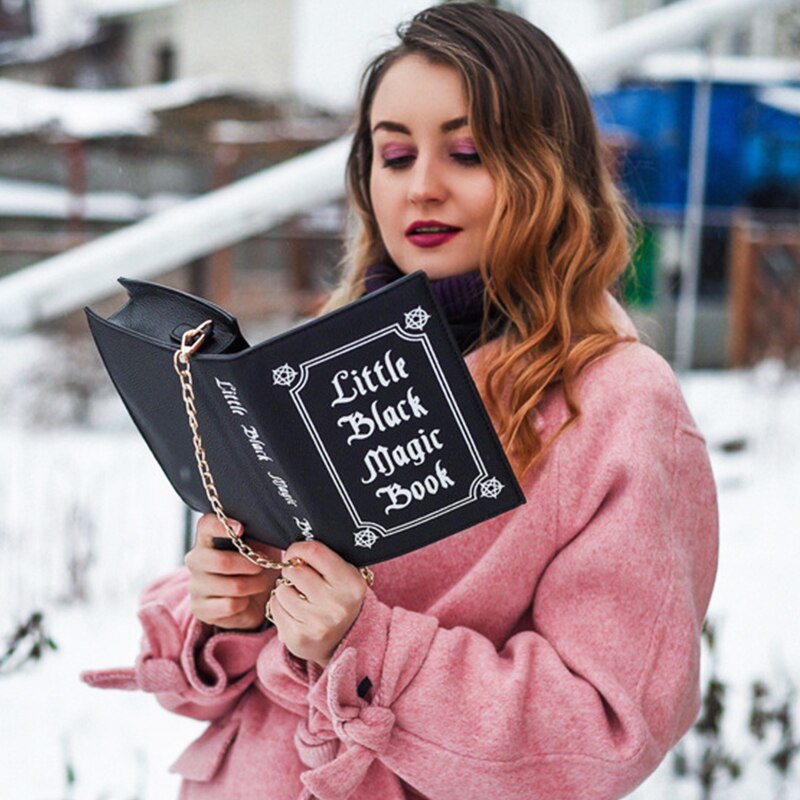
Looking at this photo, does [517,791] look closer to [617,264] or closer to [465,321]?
[465,321]

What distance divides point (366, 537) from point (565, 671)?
29cm

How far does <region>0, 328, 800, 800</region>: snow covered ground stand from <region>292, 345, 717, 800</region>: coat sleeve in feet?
3.52

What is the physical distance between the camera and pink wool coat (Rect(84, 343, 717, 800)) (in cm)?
123

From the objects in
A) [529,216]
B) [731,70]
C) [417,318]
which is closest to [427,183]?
[529,216]

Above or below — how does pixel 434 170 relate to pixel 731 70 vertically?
above

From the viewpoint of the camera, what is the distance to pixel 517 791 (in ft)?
4.14

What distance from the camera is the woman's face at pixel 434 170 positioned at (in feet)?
4.58

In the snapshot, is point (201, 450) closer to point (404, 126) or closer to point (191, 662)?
point (191, 662)

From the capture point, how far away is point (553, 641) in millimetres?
1282

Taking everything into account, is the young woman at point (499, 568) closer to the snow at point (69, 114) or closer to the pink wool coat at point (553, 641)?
the pink wool coat at point (553, 641)

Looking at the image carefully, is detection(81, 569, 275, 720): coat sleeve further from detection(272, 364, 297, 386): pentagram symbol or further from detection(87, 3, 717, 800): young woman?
detection(272, 364, 297, 386): pentagram symbol

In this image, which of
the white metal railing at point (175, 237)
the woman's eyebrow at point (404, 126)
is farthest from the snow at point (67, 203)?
the woman's eyebrow at point (404, 126)

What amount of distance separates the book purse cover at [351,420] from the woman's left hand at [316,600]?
2cm

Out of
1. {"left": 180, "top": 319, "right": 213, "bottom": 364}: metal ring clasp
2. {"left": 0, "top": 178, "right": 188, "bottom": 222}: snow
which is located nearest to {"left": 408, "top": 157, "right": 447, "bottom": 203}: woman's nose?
{"left": 180, "top": 319, "right": 213, "bottom": 364}: metal ring clasp
